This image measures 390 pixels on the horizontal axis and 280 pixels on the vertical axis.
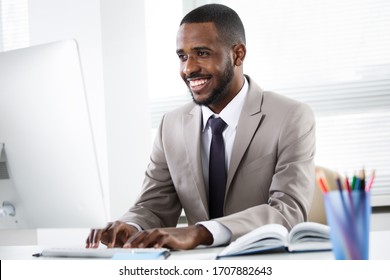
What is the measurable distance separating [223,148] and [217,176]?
9cm

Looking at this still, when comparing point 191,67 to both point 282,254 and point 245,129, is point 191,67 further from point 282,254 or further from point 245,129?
point 282,254

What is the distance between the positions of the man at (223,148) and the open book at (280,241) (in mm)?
291

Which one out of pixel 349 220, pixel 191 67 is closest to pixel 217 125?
pixel 191 67

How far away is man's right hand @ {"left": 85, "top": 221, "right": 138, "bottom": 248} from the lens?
1.43 meters

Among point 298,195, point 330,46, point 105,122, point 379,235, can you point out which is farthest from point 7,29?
→ point 379,235

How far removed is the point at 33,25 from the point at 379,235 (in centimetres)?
227

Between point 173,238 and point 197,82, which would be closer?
point 173,238

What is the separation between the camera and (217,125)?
1863 millimetres

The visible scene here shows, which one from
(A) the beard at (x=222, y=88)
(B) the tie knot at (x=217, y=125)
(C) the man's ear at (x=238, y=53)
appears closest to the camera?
(B) the tie knot at (x=217, y=125)

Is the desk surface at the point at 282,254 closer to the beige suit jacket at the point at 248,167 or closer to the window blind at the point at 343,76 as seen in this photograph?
the beige suit jacket at the point at 248,167

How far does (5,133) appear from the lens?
43.3 inches

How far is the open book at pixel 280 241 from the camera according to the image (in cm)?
A: 115

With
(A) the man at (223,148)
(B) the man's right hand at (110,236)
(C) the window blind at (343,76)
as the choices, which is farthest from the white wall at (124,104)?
(B) the man's right hand at (110,236)

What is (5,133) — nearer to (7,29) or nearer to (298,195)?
(298,195)
